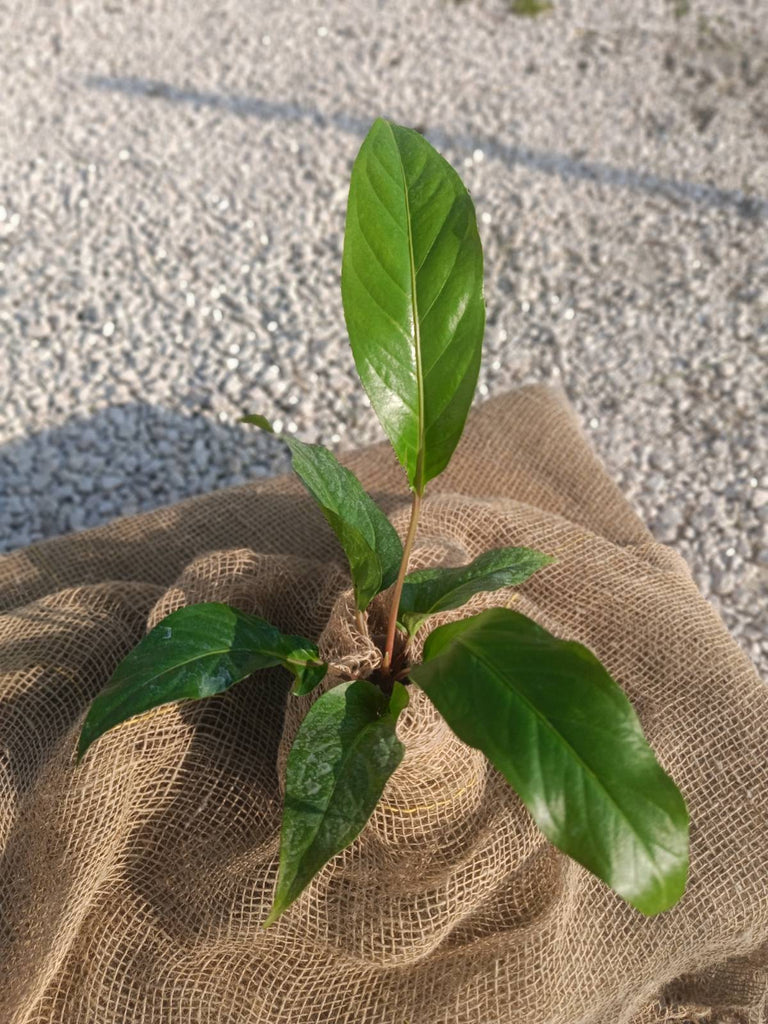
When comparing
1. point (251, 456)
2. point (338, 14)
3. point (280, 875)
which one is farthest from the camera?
point (338, 14)

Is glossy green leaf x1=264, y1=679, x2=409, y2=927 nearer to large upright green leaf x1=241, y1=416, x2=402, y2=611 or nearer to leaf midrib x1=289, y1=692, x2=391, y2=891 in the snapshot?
leaf midrib x1=289, y1=692, x2=391, y2=891

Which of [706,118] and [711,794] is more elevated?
[706,118]

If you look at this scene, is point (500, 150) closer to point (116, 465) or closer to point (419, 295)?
point (116, 465)

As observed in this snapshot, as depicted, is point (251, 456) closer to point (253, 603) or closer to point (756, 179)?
point (253, 603)

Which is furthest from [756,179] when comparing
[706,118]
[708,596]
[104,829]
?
[104,829]

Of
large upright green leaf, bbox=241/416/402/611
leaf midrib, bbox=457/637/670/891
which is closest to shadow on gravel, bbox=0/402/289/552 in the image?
large upright green leaf, bbox=241/416/402/611

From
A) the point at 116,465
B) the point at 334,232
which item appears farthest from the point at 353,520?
the point at 334,232
